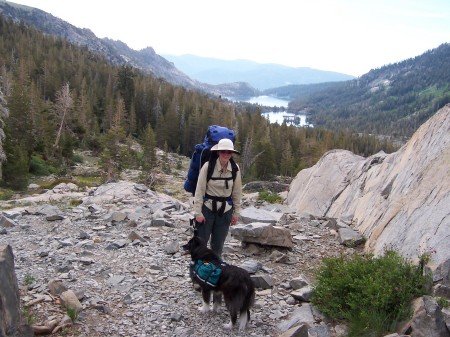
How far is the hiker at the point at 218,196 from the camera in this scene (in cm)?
659

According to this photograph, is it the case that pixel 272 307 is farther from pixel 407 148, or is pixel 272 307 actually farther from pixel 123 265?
pixel 407 148

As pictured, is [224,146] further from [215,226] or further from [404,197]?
[404,197]

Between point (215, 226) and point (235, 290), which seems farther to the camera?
point (215, 226)

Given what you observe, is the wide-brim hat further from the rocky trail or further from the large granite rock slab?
the large granite rock slab

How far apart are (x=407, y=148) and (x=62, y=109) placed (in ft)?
169

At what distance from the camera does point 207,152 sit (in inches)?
266

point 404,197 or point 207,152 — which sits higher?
point 207,152

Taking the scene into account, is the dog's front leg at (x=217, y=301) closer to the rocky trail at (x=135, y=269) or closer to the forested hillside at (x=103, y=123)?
the rocky trail at (x=135, y=269)

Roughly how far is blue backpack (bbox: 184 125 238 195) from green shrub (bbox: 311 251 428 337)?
8.24ft

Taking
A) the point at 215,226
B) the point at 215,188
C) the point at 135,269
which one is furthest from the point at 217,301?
the point at 135,269

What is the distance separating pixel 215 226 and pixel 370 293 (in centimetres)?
289

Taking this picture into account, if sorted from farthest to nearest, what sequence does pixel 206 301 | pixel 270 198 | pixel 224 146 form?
pixel 270 198
pixel 206 301
pixel 224 146

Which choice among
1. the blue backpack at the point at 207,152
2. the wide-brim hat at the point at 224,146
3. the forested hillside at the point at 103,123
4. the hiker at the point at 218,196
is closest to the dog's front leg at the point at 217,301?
the hiker at the point at 218,196

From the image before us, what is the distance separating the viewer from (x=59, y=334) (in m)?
5.75
